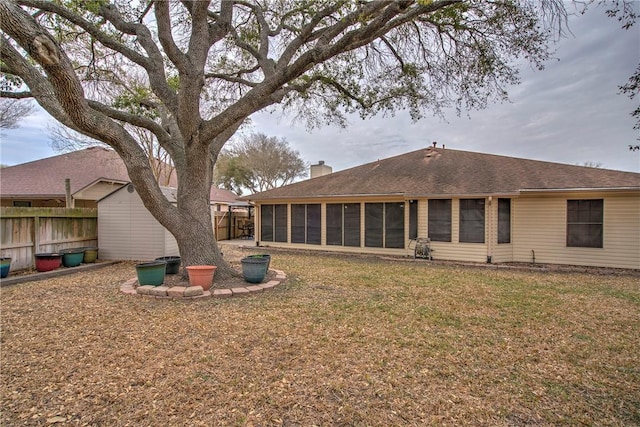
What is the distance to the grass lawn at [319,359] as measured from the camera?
2.19 metres

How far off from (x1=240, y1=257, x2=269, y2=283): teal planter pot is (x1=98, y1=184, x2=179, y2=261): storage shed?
4.16 m

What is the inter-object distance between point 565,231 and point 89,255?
13.2 m

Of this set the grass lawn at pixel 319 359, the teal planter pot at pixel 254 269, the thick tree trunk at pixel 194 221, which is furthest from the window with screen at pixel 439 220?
the thick tree trunk at pixel 194 221

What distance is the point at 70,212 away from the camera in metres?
8.03

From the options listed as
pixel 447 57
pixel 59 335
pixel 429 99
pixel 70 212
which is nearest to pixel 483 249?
pixel 429 99

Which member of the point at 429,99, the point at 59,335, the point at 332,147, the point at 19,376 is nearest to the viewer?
the point at 19,376

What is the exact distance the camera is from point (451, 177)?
10.1m

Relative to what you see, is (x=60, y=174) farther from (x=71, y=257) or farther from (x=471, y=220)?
(x=471, y=220)

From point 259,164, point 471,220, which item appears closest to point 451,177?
point 471,220

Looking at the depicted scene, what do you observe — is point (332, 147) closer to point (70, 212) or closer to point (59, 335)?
point (70, 212)

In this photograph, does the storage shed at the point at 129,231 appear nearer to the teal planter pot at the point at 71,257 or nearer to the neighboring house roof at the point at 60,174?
the teal planter pot at the point at 71,257

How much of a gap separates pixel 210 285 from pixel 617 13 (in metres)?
7.79

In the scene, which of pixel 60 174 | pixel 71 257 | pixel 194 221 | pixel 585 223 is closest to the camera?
pixel 194 221

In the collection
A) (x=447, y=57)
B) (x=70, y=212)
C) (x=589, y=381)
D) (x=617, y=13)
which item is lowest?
(x=589, y=381)
